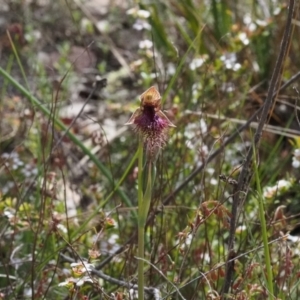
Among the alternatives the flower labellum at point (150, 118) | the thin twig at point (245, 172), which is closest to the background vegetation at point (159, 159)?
the thin twig at point (245, 172)

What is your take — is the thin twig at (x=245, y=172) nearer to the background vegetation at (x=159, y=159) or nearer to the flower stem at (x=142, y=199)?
the background vegetation at (x=159, y=159)

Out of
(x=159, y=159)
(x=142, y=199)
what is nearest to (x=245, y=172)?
(x=142, y=199)

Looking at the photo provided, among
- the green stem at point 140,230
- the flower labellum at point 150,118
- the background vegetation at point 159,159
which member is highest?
the background vegetation at point 159,159

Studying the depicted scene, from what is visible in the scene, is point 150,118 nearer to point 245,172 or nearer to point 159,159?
point 245,172

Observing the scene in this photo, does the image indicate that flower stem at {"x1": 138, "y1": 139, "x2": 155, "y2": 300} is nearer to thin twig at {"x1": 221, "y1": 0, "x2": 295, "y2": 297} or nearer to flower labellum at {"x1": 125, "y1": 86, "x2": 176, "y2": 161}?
flower labellum at {"x1": 125, "y1": 86, "x2": 176, "y2": 161}

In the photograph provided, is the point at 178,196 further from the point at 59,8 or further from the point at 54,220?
the point at 59,8

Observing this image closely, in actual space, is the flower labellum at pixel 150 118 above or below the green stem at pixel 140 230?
above

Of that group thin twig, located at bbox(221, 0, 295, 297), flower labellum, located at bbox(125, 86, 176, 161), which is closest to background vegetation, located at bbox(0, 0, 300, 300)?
thin twig, located at bbox(221, 0, 295, 297)

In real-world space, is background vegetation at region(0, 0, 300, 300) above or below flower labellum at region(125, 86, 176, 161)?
above

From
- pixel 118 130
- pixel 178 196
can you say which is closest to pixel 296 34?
pixel 118 130
